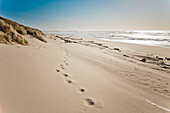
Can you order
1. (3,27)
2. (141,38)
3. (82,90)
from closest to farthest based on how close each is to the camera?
(82,90) < (3,27) < (141,38)

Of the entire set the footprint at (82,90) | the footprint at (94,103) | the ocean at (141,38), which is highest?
the ocean at (141,38)

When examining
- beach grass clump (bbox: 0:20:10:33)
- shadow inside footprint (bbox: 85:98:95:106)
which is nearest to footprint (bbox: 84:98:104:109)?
shadow inside footprint (bbox: 85:98:95:106)

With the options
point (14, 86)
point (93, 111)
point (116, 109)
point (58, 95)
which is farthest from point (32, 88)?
point (116, 109)

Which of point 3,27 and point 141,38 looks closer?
point 3,27

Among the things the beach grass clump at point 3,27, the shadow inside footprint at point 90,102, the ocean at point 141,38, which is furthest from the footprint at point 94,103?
the ocean at point 141,38

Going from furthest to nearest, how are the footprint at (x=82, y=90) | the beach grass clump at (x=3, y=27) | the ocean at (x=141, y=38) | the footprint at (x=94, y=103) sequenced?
the ocean at (x=141, y=38), the beach grass clump at (x=3, y=27), the footprint at (x=82, y=90), the footprint at (x=94, y=103)

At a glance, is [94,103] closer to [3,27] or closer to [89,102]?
[89,102]

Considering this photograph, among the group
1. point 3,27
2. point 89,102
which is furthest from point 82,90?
point 3,27

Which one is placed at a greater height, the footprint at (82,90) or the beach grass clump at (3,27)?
the beach grass clump at (3,27)

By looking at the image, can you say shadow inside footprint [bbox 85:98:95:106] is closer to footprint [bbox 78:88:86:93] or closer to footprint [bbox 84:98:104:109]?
footprint [bbox 84:98:104:109]

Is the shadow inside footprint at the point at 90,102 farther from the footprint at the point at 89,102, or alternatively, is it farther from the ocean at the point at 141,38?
the ocean at the point at 141,38

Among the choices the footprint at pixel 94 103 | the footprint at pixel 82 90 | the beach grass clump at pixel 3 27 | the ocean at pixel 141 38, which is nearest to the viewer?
the footprint at pixel 94 103

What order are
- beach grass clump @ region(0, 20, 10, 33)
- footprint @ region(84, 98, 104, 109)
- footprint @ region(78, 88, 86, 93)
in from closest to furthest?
footprint @ region(84, 98, 104, 109)
footprint @ region(78, 88, 86, 93)
beach grass clump @ region(0, 20, 10, 33)

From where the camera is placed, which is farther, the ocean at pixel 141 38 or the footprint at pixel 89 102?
the ocean at pixel 141 38
